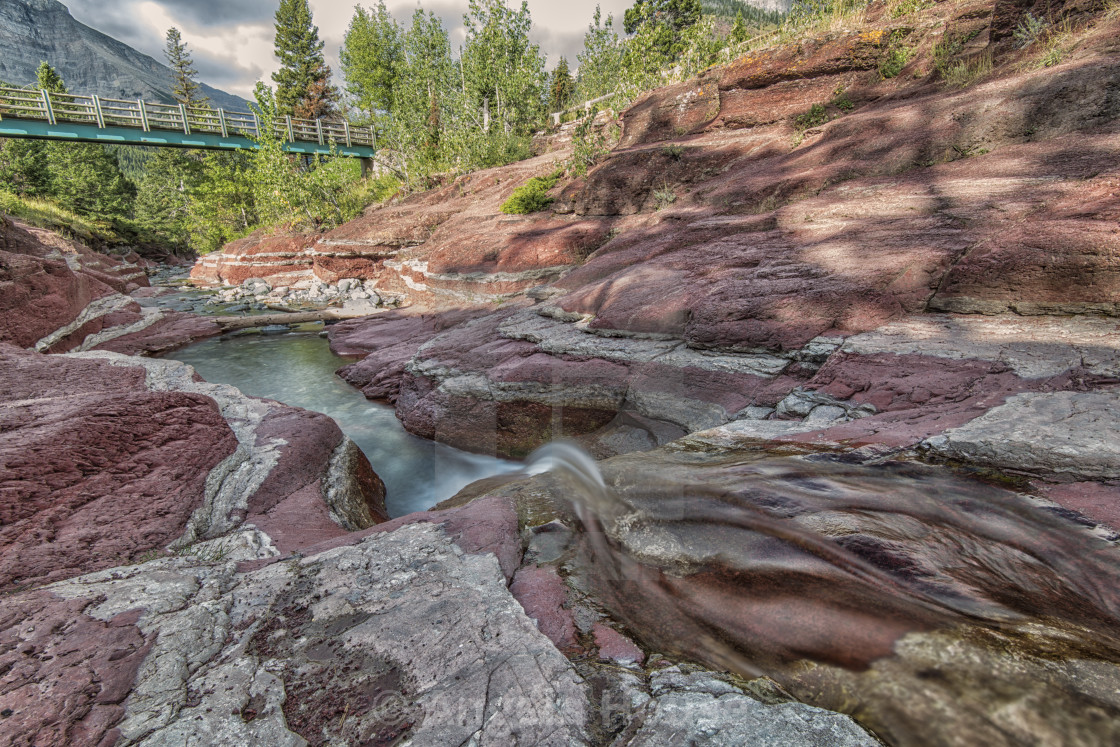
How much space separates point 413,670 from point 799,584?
1449 millimetres

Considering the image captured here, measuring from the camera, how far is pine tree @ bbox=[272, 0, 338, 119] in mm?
42906

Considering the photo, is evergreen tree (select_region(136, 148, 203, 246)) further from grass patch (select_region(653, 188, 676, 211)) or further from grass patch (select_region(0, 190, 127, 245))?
grass patch (select_region(653, 188, 676, 211))

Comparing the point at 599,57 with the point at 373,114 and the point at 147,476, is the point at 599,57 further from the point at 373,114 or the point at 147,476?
the point at 147,476

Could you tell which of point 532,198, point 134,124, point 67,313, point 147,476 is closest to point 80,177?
point 134,124

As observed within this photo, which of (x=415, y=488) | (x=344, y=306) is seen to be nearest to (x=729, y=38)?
(x=344, y=306)

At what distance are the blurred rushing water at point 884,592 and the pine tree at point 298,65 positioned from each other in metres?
A: 52.6

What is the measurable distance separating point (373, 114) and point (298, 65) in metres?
15.3

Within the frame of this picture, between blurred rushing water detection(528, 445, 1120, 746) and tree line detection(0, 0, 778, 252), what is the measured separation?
12.0 meters

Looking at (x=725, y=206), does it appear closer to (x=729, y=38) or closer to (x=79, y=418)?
(x=79, y=418)

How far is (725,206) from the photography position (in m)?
7.68

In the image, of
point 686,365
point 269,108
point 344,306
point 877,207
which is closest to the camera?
point 686,365

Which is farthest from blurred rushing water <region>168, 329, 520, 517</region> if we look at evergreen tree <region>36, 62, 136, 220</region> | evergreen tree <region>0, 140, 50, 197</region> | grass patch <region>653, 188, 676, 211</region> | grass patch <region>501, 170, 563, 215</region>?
evergreen tree <region>0, 140, 50, 197</region>

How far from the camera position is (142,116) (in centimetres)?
2530

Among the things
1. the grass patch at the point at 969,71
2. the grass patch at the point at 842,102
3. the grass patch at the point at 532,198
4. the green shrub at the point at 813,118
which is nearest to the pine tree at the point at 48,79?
the grass patch at the point at 532,198
